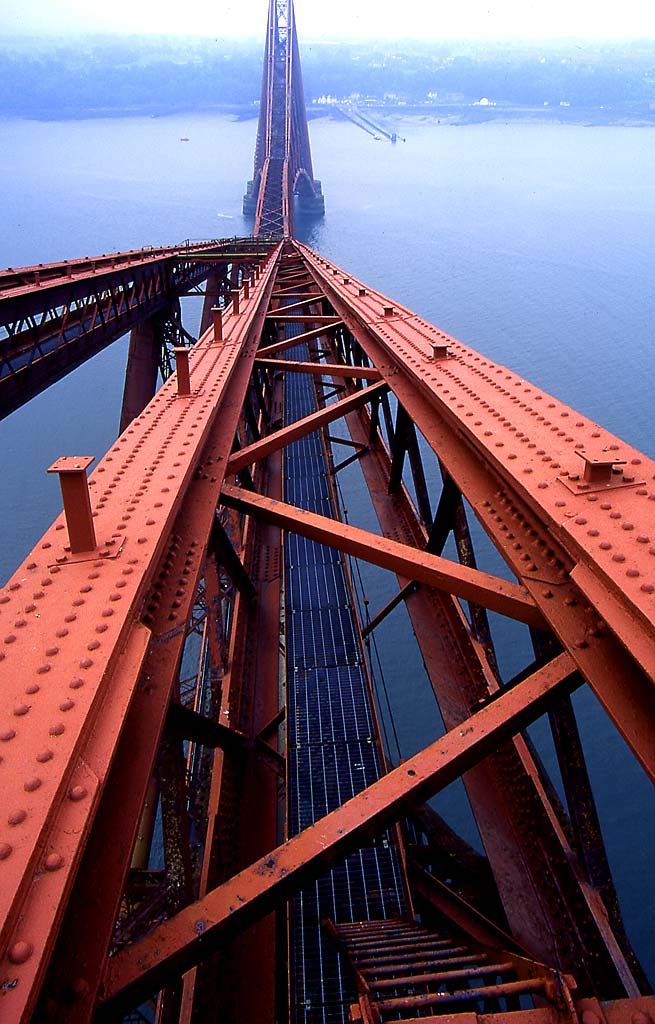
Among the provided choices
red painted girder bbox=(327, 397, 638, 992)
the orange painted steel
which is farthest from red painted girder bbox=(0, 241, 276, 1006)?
red painted girder bbox=(327, 397, 638, 992)

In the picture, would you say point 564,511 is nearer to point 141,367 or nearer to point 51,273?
point 51,273

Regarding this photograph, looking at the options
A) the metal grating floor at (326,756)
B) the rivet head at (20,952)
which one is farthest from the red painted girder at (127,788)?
the metal grating floor at (326,756)

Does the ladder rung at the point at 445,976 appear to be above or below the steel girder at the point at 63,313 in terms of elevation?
below

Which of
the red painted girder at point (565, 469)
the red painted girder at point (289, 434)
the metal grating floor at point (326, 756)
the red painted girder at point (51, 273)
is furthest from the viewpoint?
the red painted girder at point (51, 273)

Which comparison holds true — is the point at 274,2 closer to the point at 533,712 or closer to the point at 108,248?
the point at 108,248

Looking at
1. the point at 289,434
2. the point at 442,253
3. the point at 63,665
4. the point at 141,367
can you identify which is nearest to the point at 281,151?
the point at 442,253

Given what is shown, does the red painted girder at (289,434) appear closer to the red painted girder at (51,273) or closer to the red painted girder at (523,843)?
the red painted girder at (523,843)

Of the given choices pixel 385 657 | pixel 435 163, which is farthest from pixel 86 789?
pixel 435 163

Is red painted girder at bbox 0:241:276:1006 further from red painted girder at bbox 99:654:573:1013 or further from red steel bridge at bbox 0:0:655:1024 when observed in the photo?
red painted girder at bbox 99:654:573:1013
